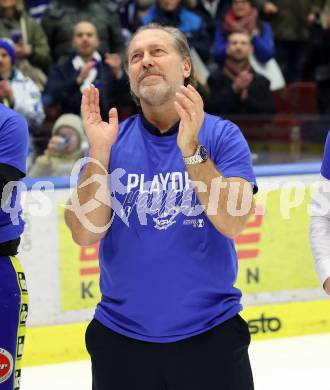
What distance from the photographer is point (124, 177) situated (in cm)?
300

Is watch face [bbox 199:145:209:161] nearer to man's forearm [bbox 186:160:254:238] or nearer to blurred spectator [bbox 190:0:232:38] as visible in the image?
man's forearm [bbox 186:160:254:238]

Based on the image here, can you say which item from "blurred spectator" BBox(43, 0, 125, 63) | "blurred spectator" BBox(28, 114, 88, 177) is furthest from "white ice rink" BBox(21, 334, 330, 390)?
"blurred spectator" BBox(43, 0, 125, 63)

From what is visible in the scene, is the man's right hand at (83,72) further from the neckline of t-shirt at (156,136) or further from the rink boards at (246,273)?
the neckline of t-shirt at (156,136)

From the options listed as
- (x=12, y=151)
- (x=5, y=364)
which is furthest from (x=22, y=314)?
(x=12, y=151)

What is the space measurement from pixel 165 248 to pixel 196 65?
212 inches

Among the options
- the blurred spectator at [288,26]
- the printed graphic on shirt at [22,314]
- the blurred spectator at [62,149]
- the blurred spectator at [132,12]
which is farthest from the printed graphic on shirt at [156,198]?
the blurred spectator at [288,26]

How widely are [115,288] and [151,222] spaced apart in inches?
10.0

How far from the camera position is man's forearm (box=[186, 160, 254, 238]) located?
9.17 ft

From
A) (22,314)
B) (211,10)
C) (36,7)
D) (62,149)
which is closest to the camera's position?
(22,314)

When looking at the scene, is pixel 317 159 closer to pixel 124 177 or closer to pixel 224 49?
pixel 224 49

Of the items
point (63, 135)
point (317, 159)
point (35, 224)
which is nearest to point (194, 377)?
point (35, 224)

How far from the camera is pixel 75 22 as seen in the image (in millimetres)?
7852

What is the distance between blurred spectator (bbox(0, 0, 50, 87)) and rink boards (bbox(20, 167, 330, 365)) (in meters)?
2.33

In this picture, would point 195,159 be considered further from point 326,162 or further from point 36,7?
point 36,7
